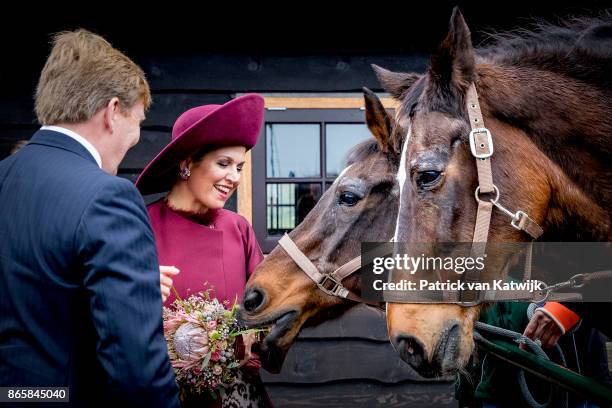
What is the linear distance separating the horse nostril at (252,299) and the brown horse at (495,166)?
2.40 feet

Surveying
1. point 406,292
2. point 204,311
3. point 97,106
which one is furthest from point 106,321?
point 406,292

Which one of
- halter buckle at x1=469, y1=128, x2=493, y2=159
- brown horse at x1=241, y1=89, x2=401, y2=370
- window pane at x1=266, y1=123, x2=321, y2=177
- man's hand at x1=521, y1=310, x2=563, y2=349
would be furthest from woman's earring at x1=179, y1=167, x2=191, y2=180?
window pane at x1=266, y1=123, x2=321, y2=177

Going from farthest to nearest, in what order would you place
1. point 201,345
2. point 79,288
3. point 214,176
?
point 214,176 < point 201,345 < point 79,288

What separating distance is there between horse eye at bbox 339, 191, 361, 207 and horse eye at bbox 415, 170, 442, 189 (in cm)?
76

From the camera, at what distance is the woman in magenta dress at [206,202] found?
78.4 inches

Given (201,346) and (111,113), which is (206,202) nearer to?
(201,346)

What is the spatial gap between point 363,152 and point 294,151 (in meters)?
1.42

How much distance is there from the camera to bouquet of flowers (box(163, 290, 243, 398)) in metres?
Answer: 1.70

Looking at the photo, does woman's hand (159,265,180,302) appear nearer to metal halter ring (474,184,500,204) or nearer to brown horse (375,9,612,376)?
brown horse (375,9,612,376)

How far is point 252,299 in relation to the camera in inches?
81.9

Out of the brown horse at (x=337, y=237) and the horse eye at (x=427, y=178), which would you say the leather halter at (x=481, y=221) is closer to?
the horse eye at (x=427, y=178)

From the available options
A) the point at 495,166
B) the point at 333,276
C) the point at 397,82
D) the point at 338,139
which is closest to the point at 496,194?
the point at 495,166

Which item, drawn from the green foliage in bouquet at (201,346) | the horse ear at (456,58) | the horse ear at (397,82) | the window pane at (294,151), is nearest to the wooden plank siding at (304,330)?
the window pane at (294,151)

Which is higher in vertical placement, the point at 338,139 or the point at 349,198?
the point at 338,139
